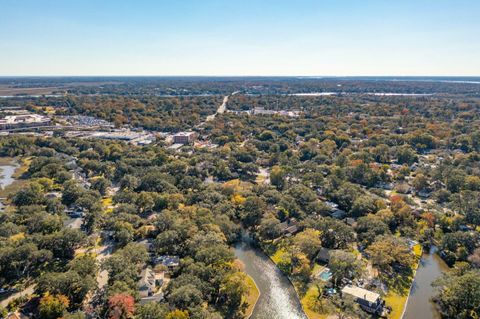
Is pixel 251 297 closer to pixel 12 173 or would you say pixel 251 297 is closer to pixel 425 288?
pixel 425 288

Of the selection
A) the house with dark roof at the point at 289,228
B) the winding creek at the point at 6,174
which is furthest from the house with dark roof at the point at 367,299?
the winding creek at the point at 6,174

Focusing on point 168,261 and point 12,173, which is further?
point 12,173

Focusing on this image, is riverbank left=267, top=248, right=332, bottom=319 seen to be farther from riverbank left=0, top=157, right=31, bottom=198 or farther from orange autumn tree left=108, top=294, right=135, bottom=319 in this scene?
riverbank left=0, top=157, right=31, bottom=198

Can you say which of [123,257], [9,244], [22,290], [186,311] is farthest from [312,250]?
[9,244]

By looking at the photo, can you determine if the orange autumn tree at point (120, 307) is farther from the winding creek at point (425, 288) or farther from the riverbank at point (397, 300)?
the winding creek at point (425, 288)

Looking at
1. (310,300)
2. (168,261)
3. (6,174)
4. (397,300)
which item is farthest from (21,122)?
(397,300)

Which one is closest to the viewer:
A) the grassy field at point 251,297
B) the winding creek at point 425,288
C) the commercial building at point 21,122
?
the grassy field at point 251,297
